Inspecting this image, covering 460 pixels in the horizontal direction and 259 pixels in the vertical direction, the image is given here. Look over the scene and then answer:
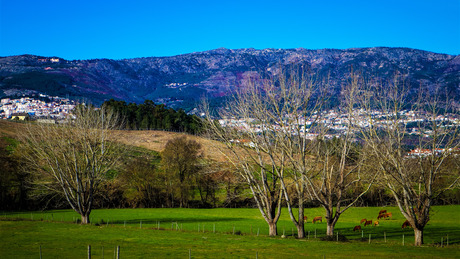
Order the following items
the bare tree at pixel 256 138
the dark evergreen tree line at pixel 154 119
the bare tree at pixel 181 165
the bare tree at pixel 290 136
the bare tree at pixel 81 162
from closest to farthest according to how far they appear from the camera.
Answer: the bare tree at pixel 290 136
the bare tree at pixel 256 138
the bare tree at pixel 81 162
the bare tree at pixel 181 165
the dark evergreen tree line at pixel 154 119

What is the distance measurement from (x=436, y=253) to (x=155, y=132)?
420 feet

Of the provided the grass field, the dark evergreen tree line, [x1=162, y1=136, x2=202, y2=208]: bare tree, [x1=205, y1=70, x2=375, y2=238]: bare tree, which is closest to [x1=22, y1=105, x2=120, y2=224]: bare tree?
the grass field

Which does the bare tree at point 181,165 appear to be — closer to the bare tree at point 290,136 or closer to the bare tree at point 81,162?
the bare tree at point 81,162

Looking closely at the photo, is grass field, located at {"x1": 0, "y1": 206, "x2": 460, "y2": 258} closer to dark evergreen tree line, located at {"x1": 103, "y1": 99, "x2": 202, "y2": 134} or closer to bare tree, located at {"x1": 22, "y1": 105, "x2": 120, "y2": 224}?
bare tree, located at {"x1": 22, "y1": 105, "x2": 120, "y2": 224}

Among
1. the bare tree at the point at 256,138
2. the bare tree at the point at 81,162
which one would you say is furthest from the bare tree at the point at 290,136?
the bare tree at the point at 81,162

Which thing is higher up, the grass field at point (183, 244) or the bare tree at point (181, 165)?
the bare tree at point (181, 165)

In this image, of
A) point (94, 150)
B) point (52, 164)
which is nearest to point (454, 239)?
point (94, 150)

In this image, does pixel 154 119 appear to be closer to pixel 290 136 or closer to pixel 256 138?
pixel 256 138

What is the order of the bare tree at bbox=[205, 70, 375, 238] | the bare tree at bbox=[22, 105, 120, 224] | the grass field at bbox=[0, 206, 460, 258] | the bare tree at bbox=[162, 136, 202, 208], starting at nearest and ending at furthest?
the grass field at bbox=[0, 206, 460, 258] → the bare tree at bbox=[205, 70, 375, 238] → the bare tree at bbox=[22, 105, 120, 224] → the bare tree at bbox=[162, 136, 202, 208]

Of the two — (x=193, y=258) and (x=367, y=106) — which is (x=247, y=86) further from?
(x=193, y=258)

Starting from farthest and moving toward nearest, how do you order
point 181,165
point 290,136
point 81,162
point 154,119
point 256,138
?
point 154,119
point 181,165
point 81,162
point 256,138
point 290,136

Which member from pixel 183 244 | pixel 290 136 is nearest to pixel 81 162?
pixel 183 244

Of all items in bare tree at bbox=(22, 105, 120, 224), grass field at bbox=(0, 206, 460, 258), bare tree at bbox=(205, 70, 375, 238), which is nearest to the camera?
grass field at bbox=(0, 206, 460, 258)

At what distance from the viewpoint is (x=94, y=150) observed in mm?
52562
